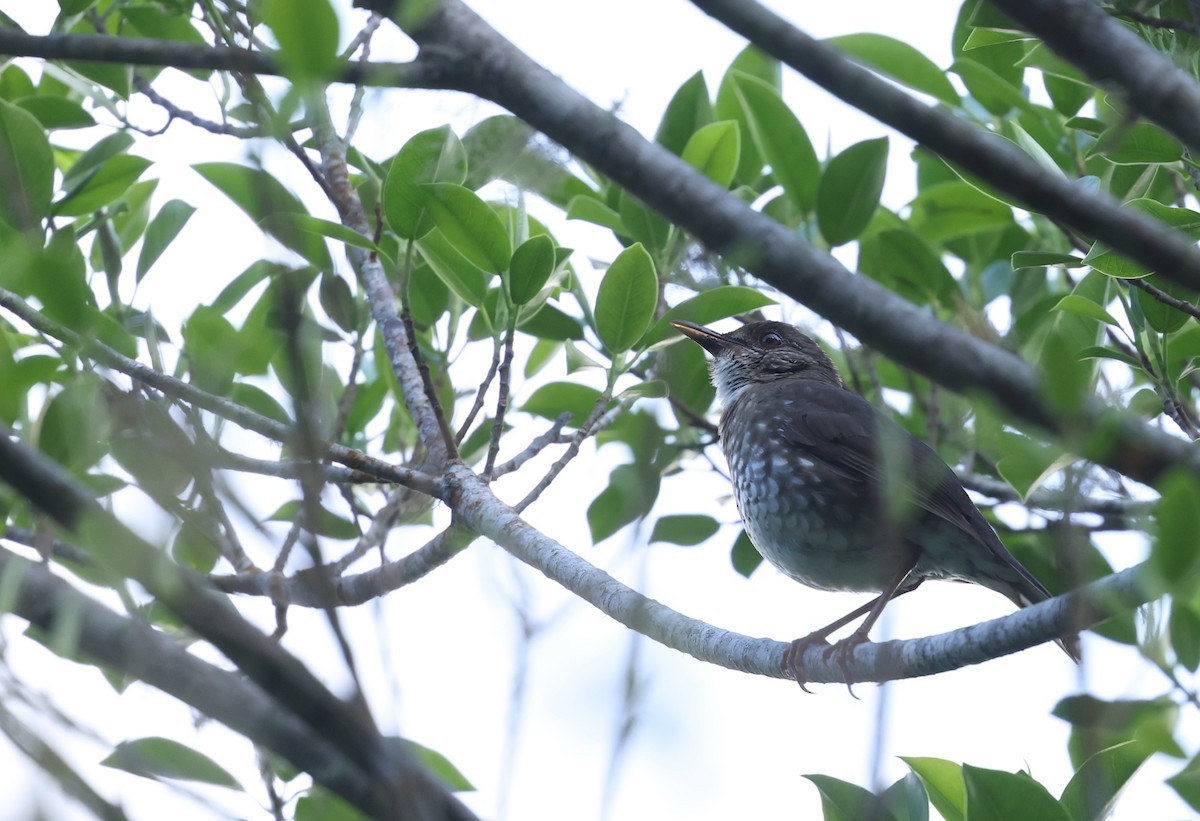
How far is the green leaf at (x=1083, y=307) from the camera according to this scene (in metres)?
3.37

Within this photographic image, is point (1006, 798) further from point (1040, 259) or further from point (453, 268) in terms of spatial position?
point (453, 268)

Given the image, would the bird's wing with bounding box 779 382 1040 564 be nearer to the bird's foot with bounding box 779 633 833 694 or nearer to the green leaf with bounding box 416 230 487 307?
the bird's foot with bounding box 779 633 833 694

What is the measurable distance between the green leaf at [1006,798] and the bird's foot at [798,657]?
0.75 m

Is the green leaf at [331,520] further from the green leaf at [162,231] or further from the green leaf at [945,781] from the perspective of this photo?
the green leaf at [945,781]

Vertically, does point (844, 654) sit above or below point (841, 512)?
below

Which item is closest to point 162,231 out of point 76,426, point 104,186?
point 104,186

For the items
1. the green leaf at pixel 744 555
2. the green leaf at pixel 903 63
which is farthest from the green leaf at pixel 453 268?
the green leaf at pixel 744 555

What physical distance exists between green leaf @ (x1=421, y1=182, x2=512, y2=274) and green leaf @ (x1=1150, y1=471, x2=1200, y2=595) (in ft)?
7.54

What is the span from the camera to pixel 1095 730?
4.74 feet

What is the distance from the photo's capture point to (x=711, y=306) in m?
4.02

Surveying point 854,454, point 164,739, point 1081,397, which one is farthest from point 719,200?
point 854,454

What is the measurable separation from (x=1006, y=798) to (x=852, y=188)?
241 cm

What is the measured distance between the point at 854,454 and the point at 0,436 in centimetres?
406

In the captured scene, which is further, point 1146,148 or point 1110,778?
point 1146,148
